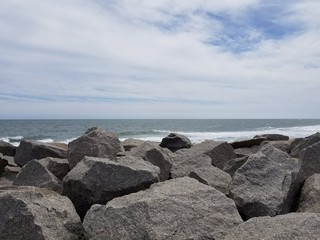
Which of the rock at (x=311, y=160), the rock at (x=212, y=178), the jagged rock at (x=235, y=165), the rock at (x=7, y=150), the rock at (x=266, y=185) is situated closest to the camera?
the rock at (x=266, y=185)

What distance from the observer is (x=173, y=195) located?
156 inches

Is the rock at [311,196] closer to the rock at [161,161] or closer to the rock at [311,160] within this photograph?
the rock at [311,160]

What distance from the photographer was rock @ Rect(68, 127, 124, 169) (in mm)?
6570

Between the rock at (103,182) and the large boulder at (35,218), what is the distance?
497 mm

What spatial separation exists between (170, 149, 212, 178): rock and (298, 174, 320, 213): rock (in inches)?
66.6

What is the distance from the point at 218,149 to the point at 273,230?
4.97 meters

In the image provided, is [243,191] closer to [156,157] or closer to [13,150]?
[156,157]

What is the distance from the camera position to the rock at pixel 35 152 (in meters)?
8.77

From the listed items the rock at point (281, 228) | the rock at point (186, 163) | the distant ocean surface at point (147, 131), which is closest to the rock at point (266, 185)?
the rock at point (281, 228)

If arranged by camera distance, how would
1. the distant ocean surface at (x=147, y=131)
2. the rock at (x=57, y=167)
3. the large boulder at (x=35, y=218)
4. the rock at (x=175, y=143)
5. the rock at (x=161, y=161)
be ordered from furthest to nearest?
the distant ocean surface at (x=147, y=131), the rock at (x=175, y=143), the rock at (x=57, y=167), the rock at (x=161, y=161), the large boulder at (x=35, y=218)

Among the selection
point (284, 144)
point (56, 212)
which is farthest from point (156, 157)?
point (284, 144)

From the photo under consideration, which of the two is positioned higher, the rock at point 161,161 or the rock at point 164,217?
the rock at point 161,161

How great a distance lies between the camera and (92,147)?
259 inches

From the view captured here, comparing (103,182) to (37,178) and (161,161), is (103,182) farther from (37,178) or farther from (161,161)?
(161,161)
